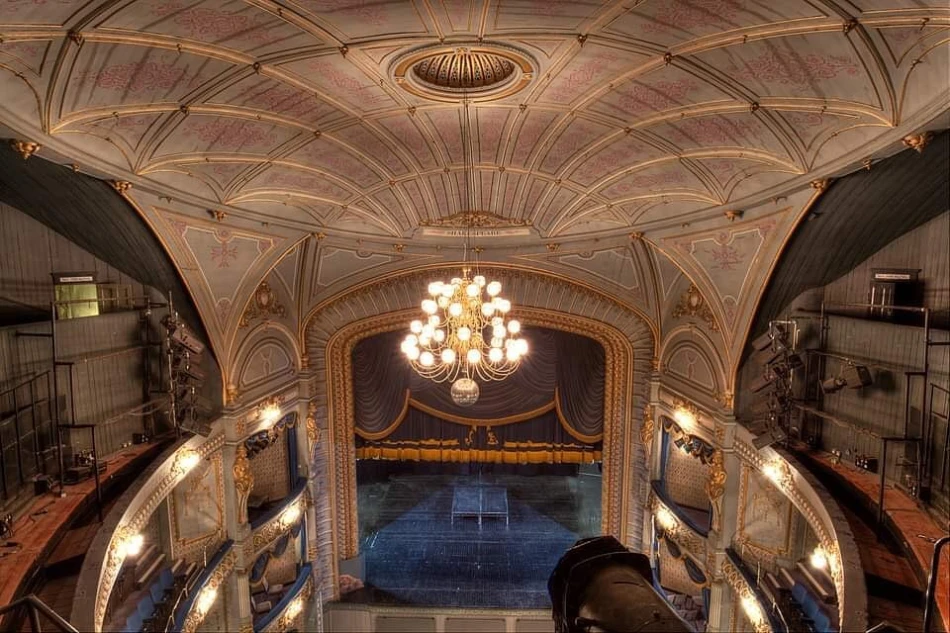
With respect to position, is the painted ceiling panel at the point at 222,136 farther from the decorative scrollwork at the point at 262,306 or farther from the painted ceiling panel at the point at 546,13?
the decorative scrollwork at the point at 262,306

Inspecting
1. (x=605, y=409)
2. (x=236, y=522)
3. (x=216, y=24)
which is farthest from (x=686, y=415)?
(x=216, y=24)

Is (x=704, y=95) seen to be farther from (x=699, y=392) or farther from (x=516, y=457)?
(x=516, y=457)

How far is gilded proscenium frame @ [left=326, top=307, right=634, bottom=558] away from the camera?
36.0 feet

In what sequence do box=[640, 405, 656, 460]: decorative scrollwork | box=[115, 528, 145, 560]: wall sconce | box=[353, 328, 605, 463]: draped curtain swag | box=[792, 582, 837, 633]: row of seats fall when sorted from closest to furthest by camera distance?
box=[115, 528, 145, 560]: wall sconce
box=[792, 582, 837, 633]: row of seats
box=[640, 405, 656, 460]: decorative scrollwork
box=[353, 328, 605, 463]: draped curtain swag

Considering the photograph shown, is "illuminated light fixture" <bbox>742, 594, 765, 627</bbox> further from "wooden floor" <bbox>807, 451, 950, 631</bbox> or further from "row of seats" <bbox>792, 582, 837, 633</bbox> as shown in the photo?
"wooden floor" <bbox>807, 451, 950, 631</bbox>

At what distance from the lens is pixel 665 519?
397 inches

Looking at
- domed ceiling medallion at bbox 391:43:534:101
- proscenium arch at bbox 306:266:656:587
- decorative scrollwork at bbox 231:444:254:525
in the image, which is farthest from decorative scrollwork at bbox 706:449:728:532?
decorative scrollwork at bbox 231:444:254:525

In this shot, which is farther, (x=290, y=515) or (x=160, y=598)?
(x=290, y=515)

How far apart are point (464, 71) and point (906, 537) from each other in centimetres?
540

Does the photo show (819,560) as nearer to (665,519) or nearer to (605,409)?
(665,519)

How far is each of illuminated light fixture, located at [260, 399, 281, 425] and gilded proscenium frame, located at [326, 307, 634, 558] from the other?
1.40 meters

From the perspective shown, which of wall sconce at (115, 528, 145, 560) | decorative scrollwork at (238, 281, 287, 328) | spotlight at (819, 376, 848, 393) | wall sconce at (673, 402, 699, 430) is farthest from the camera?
wall sconce at (673, 402, 699, 430)

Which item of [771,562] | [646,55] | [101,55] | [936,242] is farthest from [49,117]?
[771,562]

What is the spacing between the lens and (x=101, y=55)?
3.88 m
